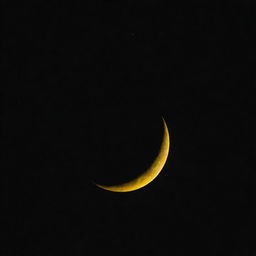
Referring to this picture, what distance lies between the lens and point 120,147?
12.8 ft

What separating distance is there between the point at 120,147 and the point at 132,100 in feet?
2.33

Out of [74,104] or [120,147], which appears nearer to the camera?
[120,147]

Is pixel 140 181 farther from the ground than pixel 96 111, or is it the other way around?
pixel 96 111

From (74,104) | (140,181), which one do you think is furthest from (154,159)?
(74,104)

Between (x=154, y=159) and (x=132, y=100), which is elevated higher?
(x=132, y=100)

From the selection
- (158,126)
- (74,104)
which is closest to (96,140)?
(74,104)

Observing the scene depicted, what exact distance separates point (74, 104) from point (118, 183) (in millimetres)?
1366

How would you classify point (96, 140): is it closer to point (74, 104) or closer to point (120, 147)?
point (120, 147)

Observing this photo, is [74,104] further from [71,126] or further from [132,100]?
[132,100]

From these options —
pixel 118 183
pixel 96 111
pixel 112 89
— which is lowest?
pixel 118 183

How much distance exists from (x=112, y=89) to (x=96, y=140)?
0.78 meters

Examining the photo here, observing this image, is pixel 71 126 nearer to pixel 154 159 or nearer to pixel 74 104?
pixel 74 104

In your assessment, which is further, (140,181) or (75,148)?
(140,181)

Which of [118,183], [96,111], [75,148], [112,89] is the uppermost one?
[112,89]
